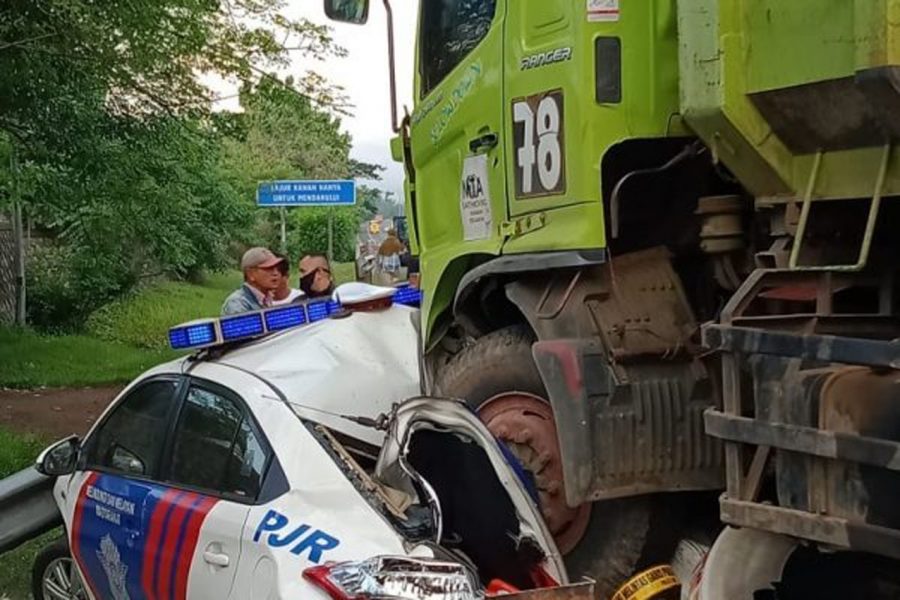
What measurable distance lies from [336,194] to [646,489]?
12.7 meters

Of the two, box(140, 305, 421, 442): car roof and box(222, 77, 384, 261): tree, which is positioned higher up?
box(222, 77, 384, 261): tree

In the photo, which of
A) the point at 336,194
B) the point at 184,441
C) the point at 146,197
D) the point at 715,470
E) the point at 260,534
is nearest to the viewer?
the point at 260,534

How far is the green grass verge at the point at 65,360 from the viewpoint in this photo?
46.8ft

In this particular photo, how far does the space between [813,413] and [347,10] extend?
3.59 metres

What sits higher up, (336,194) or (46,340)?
(336,194)

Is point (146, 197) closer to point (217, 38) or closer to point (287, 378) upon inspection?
point (217, 38)

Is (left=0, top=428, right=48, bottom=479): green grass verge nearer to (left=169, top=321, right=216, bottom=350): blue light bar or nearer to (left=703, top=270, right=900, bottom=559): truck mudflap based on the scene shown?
(left=169, top=321, right=216, bottom=350): blue light bar

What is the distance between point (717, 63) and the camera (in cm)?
344

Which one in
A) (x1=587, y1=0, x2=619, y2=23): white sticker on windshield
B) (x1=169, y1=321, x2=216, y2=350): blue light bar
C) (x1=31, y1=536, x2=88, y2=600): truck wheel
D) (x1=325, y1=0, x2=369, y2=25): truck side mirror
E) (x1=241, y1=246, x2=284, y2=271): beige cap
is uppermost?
(x1=325, y1=0, x2=369, y2=25): truck side mirror

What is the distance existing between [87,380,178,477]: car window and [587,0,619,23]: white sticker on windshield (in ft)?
7.23

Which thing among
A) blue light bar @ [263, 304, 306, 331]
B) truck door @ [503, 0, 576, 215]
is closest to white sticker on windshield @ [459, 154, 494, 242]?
truck door @ [503, 0, 576, 215]

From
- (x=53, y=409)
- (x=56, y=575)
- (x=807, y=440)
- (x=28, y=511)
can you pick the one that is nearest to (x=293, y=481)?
(x=807, y=440)

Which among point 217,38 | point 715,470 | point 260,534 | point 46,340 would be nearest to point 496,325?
point 715,470

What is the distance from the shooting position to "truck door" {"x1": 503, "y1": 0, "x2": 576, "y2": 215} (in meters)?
4.20
